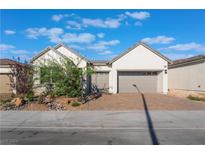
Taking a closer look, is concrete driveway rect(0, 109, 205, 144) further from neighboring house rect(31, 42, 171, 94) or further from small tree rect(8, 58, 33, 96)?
neighboring house rect(31, 42, 171, 94)

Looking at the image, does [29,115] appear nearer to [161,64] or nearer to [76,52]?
[76,52]

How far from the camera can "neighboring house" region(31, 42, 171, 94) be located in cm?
3044

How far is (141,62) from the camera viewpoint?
3067 cm

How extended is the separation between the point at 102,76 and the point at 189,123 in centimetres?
1863

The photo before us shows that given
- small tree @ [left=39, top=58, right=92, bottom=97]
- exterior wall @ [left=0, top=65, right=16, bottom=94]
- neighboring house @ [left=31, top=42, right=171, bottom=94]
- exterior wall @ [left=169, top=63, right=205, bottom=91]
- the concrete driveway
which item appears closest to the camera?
the concrete driveway

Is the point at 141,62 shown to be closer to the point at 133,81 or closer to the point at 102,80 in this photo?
the point at 133,81

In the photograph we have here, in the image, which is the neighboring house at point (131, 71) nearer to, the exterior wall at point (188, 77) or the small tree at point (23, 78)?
the exterior wall at point (188, 77)

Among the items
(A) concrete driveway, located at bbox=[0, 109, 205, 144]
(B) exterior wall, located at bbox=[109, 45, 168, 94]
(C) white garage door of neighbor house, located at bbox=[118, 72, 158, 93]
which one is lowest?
(A) concrete driveway, located at bbox=[0, 109, 205, 144]

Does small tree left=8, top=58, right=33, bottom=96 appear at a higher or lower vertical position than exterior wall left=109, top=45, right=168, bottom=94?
lower

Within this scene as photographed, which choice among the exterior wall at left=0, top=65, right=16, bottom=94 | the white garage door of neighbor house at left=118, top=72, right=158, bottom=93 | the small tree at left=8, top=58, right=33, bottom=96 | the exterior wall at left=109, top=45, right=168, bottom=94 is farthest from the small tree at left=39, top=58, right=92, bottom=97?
the white garage door of neighbor house at left=118, top=72, right=158, bottom=93

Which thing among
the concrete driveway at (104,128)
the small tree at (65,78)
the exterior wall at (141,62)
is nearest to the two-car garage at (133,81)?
Result: the exterior wall at (141,62)

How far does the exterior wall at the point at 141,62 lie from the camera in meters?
30.5

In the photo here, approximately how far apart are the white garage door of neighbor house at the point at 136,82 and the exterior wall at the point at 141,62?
3.64 ft

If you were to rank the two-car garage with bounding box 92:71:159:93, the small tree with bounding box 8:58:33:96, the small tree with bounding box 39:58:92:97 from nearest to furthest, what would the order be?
the small tree with bounding box 39:58:92:97 < the small tree with bounding box 8:58:33:96 < the two-car garage with bounding box 92:71:159:93
